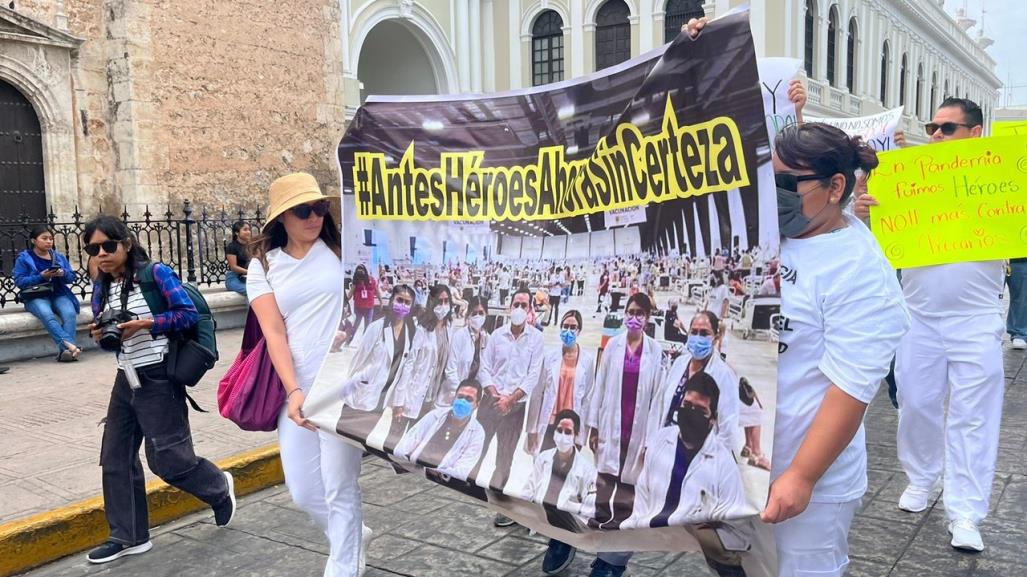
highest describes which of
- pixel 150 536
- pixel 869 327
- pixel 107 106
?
pixel 107 106

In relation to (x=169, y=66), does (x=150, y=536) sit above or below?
below

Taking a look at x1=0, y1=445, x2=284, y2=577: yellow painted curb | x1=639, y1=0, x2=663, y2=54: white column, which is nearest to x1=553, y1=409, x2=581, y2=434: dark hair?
x1=0, y1=445, x2=284, y2=577: yellow painted curb

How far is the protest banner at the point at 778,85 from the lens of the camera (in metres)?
2.46

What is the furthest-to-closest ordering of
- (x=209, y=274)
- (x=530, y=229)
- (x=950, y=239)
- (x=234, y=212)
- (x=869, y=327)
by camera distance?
(x=234, y=212) → (x=209, y=274) → (x=950, y=239) → (x=530, y=229) → (x=869, y=327)

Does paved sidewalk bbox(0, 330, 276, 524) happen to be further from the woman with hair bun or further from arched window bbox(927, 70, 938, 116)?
arched window bbox(927, 70, 938, 116)

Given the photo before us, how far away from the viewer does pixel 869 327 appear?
208cm

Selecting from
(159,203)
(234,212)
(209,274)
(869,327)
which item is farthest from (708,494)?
(234,212)

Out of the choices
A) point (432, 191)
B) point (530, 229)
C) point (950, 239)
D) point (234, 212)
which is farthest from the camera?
point (234, 212)

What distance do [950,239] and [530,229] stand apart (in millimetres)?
2314

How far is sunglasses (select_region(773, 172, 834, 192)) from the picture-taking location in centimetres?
220

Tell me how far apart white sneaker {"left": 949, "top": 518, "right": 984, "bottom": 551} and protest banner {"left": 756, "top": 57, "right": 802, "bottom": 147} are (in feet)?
7.88

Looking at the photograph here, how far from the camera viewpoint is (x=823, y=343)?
2.17m

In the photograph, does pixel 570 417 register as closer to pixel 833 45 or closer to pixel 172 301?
pixel 172 301

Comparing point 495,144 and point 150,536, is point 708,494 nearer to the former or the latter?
point 495,144
